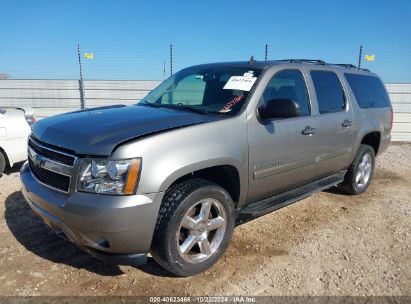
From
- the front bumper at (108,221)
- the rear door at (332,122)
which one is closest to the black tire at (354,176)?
the rear door at (332,122)

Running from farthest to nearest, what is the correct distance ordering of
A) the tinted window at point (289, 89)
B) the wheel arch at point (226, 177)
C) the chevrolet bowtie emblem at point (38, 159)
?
the tinted window at point (289, 89) < the wheel arch at point (226, 177) < the chevrolet bowtie emblem at point (38, 159)

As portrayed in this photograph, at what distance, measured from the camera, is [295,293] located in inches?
111

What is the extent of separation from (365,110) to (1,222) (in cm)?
500

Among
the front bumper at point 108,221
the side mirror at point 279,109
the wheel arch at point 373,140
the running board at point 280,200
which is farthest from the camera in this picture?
the wheel arch at point 373,140

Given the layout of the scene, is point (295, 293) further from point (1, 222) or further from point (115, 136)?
point (1, 222)

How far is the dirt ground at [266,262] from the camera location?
2877 millimetres

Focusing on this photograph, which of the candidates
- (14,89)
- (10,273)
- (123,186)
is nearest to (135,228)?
(123,186)

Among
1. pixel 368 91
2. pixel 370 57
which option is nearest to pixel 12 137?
pixel 368 91

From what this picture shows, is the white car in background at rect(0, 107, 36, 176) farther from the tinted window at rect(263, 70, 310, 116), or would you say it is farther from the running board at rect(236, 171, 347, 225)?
the tinted window at rect(263, 70, 310, 116)

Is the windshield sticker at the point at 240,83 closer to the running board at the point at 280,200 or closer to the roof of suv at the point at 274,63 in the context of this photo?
the roof of suv at the point at 274,63

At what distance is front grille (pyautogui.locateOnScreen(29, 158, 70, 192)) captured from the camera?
8.56 ft

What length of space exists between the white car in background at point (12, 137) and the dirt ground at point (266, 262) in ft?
4.17

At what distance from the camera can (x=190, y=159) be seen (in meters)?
2.74

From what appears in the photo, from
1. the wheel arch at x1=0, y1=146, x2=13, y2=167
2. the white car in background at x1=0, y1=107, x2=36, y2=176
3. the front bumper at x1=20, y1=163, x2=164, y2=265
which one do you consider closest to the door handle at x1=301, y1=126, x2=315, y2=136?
the front bumper at x1=20, y1=163, x2=164, y2=265
